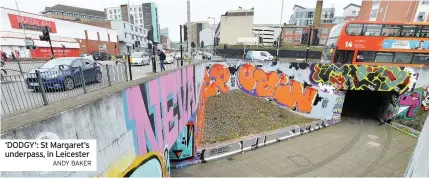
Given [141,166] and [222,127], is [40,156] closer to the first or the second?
[141,166]

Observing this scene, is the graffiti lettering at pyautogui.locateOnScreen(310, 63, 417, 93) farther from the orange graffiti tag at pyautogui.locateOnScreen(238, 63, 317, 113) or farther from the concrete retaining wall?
the orange graffiti tag at pyautogui.locateOnScreen(238, 63, 317, 113)

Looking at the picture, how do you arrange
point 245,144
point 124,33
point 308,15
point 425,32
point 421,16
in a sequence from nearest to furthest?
1. point 245,144
2. point 425,32
3. point 421,16
4. point 124,33
5. point 308,15

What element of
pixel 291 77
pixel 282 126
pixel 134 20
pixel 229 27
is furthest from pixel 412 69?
pixel 134 20

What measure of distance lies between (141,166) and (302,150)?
11852 millimetres

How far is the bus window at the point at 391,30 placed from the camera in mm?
15094

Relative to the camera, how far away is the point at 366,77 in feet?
50.4

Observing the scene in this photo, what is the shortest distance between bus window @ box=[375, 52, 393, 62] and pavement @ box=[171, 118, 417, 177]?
6.29 metres

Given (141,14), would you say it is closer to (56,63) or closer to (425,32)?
(56,63)

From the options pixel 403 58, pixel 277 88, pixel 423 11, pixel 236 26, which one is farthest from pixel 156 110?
pixel 236 26

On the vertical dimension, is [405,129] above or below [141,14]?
below

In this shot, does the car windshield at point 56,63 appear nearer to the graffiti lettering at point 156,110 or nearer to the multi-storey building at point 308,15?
the graffiti lettering at point 156,110

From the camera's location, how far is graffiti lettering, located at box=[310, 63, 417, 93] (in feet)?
49.4

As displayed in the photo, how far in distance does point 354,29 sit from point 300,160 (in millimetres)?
12387

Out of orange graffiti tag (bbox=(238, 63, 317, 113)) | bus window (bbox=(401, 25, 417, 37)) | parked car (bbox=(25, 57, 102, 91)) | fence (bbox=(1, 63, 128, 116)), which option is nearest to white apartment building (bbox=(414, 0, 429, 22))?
bus window (bbox=(401, 25, 417, 37))
